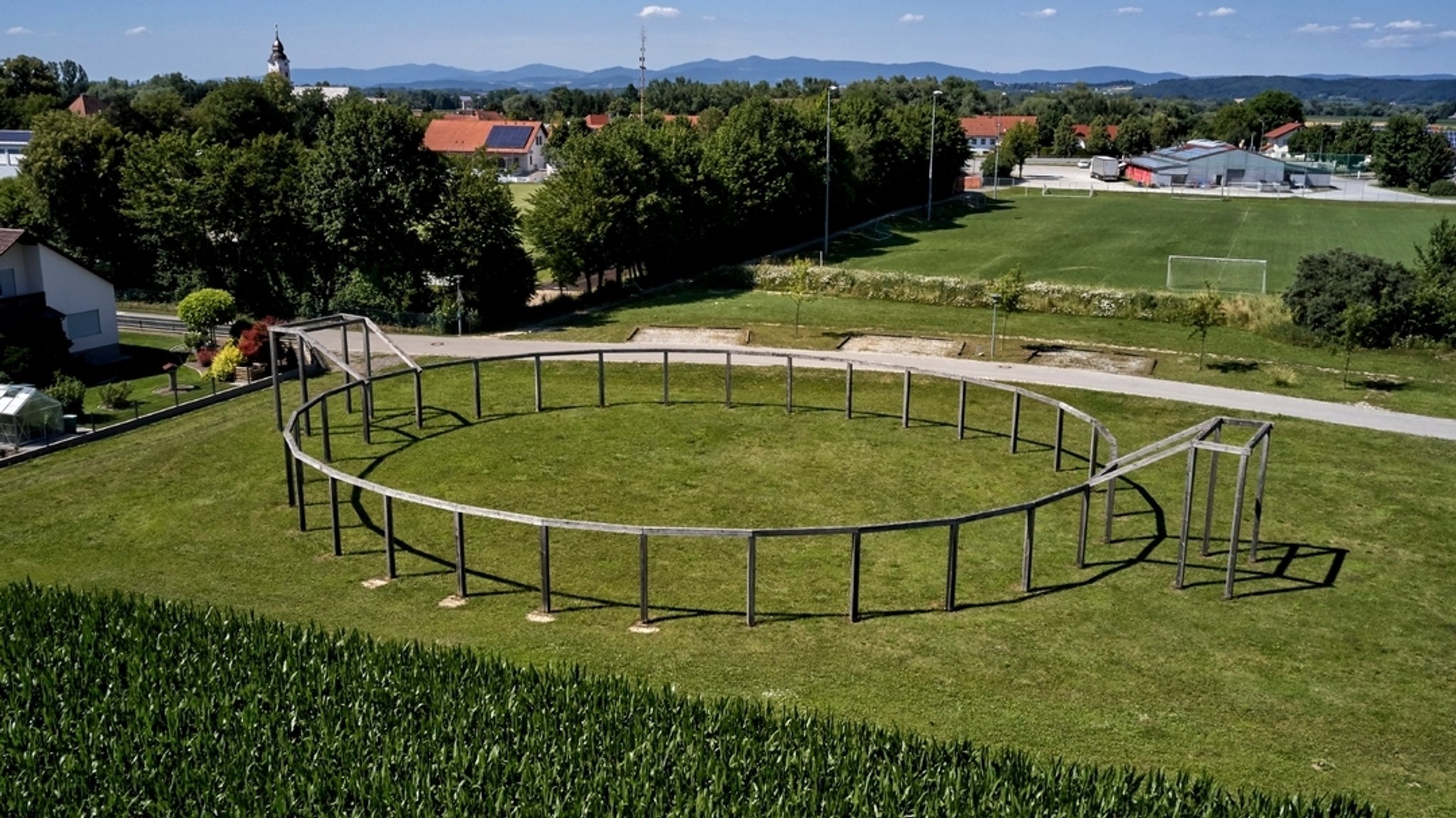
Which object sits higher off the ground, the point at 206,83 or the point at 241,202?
the point at 206,83

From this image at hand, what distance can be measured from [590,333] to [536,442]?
49.7 ft

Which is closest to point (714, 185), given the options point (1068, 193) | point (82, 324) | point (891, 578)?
point (82, 324)

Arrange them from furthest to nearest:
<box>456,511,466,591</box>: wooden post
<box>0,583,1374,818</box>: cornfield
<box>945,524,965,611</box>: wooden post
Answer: <box>456,511,466,591</box>: wooden post < <box>945,524,965,611</box>: wooden post < <box>0,583,1374,818</box>: cornfield

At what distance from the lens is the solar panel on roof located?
467 feet

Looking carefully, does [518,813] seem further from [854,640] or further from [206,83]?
[206,83]

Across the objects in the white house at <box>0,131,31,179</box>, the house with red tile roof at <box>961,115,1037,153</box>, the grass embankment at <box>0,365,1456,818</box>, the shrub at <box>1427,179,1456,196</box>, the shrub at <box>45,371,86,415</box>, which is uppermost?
the house with red tile roof at <box>961,115,1037,153</box>

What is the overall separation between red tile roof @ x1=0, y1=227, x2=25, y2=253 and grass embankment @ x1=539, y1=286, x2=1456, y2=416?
1751 cm

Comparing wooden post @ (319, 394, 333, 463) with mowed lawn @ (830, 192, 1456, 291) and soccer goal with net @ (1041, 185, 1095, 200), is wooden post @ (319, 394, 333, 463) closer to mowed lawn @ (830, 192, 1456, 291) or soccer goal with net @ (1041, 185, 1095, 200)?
mowed lawn @ (830, 192, 1456, 291)

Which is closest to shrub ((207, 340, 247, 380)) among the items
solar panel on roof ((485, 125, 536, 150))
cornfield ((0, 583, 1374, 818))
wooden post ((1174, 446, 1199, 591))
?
cornfield ((0, 583, 1374, 818))

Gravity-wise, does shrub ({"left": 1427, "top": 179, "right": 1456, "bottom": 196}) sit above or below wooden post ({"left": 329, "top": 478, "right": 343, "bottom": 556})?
above

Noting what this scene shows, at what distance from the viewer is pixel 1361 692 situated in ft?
53.0

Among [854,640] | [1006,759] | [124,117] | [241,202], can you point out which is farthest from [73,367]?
[124,117]

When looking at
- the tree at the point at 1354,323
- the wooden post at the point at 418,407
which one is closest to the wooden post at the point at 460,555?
the wooden post at the point at 418,407

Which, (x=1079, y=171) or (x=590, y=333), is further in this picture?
(x=1079, y=171)
